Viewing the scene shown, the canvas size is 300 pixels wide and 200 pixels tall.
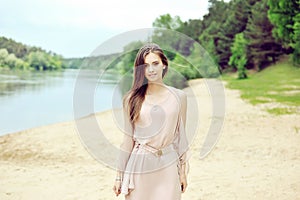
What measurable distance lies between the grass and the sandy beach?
12.7 ft

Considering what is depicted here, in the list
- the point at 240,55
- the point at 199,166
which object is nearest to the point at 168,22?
the point at 240,55

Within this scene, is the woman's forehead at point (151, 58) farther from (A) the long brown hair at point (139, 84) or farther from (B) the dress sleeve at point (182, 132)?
(B) the dress sleeve at point (182, 132)

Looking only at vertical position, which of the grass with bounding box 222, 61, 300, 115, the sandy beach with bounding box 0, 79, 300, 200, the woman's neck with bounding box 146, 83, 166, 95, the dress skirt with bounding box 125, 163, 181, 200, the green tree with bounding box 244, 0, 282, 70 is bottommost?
the sandy beach with bounding box 0, 79, 300, 200

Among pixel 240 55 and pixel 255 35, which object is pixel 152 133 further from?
pixel 240 55

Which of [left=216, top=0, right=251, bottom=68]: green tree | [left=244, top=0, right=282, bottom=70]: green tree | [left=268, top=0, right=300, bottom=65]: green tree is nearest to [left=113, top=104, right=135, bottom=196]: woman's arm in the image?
[left=268, top=0, right=300, bottom=65]: green tree

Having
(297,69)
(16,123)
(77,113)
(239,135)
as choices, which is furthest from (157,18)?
(77,113)

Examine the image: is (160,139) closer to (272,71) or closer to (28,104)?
(28,104)

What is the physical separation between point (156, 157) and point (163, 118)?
192 mm

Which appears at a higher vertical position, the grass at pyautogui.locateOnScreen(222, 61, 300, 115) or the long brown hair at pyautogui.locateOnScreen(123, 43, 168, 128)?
the long brown hair at pyautogui.locateOnScreen(123, 43, 168, 128)

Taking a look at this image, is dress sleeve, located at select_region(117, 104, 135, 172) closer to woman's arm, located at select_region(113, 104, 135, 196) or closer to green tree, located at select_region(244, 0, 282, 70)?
woman's arm, located at select_region(113, 104, 135, 196)

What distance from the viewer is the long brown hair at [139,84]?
6.32ft

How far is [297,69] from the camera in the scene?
25.8m

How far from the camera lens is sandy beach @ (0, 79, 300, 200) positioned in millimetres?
5008

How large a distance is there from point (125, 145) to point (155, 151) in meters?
0.15
